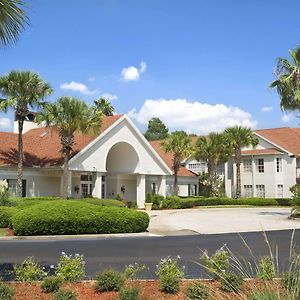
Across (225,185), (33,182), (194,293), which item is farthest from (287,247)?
(225,185)

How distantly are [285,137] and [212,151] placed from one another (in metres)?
11.1

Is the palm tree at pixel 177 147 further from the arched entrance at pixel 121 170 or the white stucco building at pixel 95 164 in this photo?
the arched entrance at pixel 121 170

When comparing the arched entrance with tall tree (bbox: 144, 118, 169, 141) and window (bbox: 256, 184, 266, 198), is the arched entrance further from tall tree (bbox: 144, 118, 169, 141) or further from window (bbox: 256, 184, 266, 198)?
tall tree (bbox: 144, 118, 169, 141)

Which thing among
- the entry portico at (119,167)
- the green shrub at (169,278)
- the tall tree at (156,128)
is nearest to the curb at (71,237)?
the green shrub at (169,278)

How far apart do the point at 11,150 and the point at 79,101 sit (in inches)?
276

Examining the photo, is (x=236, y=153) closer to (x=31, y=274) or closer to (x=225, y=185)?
(x=225, y=185)

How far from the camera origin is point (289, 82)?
99.9 feet

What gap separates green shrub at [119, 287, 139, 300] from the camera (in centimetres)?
697

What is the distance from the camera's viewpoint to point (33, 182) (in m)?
34.4

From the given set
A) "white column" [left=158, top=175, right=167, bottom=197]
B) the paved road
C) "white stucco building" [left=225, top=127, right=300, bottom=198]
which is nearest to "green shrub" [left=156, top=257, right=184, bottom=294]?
the paved road

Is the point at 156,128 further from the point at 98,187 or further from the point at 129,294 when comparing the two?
the point at 129,294

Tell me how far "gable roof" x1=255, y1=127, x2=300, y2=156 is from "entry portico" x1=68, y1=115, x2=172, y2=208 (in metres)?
15.4

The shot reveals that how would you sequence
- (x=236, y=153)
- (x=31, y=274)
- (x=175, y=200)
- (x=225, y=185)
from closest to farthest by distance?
(x=31, y=274) → (x=175, y=200) → (x=236, y=153) → (x=225, y=185)

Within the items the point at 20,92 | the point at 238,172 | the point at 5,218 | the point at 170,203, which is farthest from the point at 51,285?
the point at 238,172
